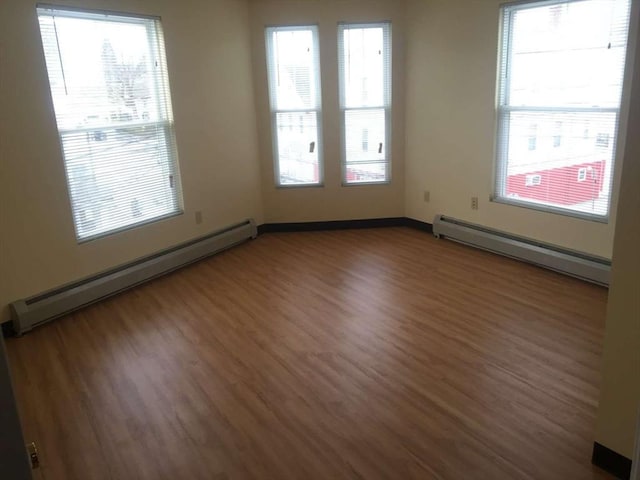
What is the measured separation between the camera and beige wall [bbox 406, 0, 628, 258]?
4773mm

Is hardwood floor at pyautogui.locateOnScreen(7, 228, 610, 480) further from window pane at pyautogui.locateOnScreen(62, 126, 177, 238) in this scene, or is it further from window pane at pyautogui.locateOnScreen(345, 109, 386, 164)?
window pane at pyautogui.locateOnScreen(345, 109, 386, 164)

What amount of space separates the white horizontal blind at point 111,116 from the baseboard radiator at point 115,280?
0.37 meters

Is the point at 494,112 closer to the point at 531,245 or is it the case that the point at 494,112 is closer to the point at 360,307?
the point at 531,245

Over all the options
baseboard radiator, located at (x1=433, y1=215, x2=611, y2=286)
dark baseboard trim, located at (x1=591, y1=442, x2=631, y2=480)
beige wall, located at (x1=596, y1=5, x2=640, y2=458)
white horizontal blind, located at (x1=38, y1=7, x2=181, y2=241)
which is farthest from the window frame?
dark baseboard trim, located at (x1=591, y1=442, x2=631, y2=480)

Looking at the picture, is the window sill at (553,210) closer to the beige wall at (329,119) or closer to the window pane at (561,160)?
the window pane at (561,160)

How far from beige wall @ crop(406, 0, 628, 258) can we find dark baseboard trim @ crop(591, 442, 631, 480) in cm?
237

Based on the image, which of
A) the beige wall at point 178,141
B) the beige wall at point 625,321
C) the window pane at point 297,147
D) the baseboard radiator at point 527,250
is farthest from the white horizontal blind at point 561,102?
the beige wall at point 178,141

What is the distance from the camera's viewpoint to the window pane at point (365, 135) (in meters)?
5.87

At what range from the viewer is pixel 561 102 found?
4410 millimetres

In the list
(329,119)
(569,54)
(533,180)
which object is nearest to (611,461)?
(533,180)

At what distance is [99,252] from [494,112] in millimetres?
3734

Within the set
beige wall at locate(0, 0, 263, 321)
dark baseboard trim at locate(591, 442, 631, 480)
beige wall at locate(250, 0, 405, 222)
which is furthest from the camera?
beige wall at locate(250, 0, 405, 222)

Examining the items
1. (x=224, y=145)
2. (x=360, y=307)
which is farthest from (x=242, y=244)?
(x=360, y=307)

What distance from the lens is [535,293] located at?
13.8 feet
